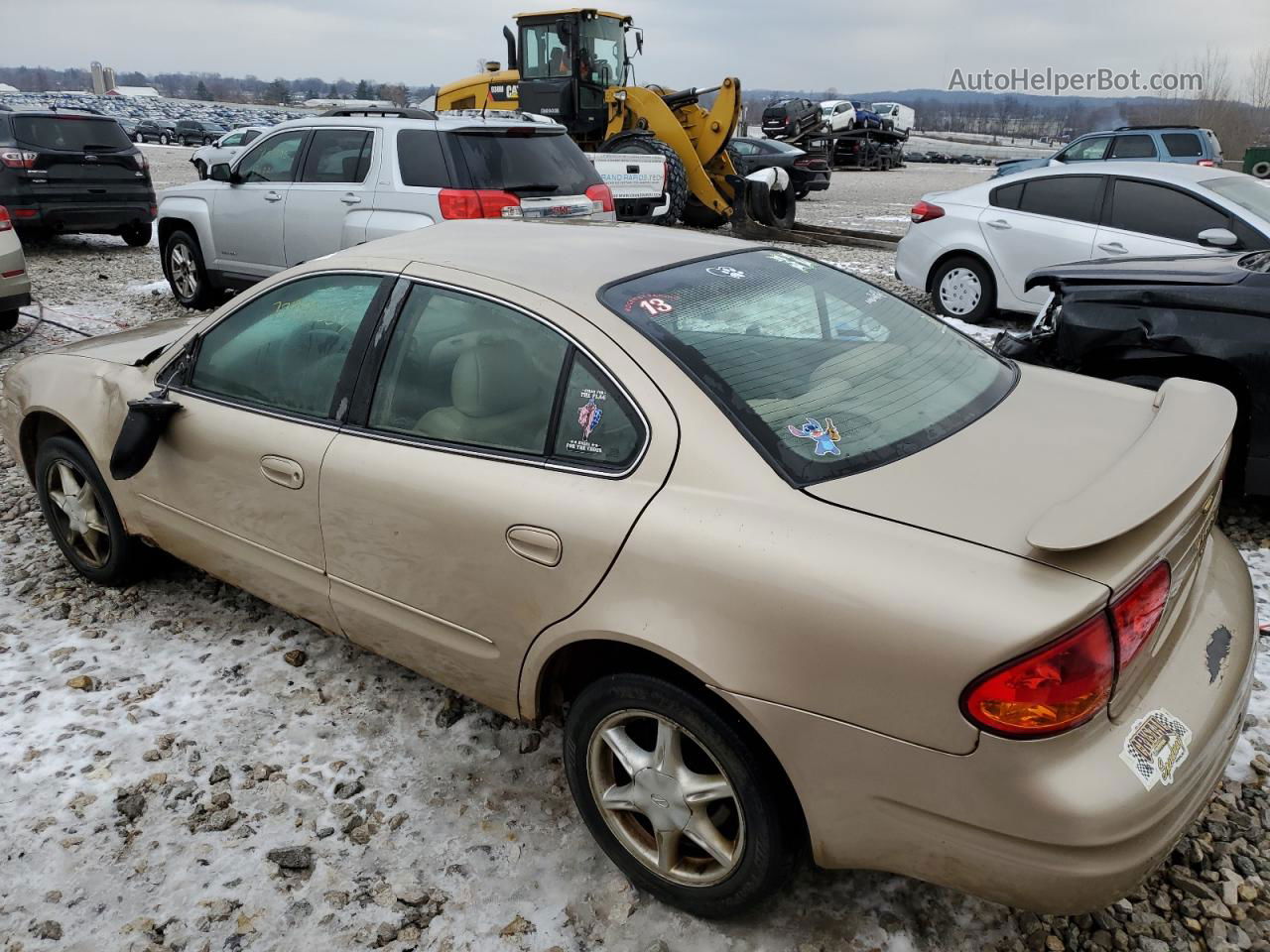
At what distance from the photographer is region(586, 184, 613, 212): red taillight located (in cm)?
746

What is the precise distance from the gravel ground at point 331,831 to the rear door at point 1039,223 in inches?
182

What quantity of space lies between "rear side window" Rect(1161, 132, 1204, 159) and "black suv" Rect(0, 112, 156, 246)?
1604cm

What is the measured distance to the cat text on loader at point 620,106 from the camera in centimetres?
1373

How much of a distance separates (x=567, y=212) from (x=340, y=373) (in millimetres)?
4849

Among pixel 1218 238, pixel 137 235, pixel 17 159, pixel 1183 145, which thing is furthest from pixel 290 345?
pixel 1183 145

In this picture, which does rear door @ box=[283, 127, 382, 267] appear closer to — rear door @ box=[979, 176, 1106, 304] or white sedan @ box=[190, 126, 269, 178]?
rear door @ box=[979, 176, 1106, 304]

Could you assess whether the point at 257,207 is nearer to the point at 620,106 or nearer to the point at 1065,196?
the point at 1065,196

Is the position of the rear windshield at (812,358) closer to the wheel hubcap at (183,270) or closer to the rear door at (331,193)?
the rear door at (331,193)

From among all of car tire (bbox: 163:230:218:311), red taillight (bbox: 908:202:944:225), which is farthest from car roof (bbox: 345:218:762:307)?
car tire (bbox: 163:230:218:311)

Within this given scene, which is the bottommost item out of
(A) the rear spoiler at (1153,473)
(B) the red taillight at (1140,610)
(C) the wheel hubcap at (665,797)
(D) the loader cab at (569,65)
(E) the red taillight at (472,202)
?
(C) the wheel hubcap at (665,797)

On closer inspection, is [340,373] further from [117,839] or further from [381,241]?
[117,839]

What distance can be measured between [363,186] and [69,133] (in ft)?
23.8

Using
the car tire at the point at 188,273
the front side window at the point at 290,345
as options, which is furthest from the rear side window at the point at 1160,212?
the car tire at the point at 188,273

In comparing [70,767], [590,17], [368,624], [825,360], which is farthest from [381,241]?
[590,17]
